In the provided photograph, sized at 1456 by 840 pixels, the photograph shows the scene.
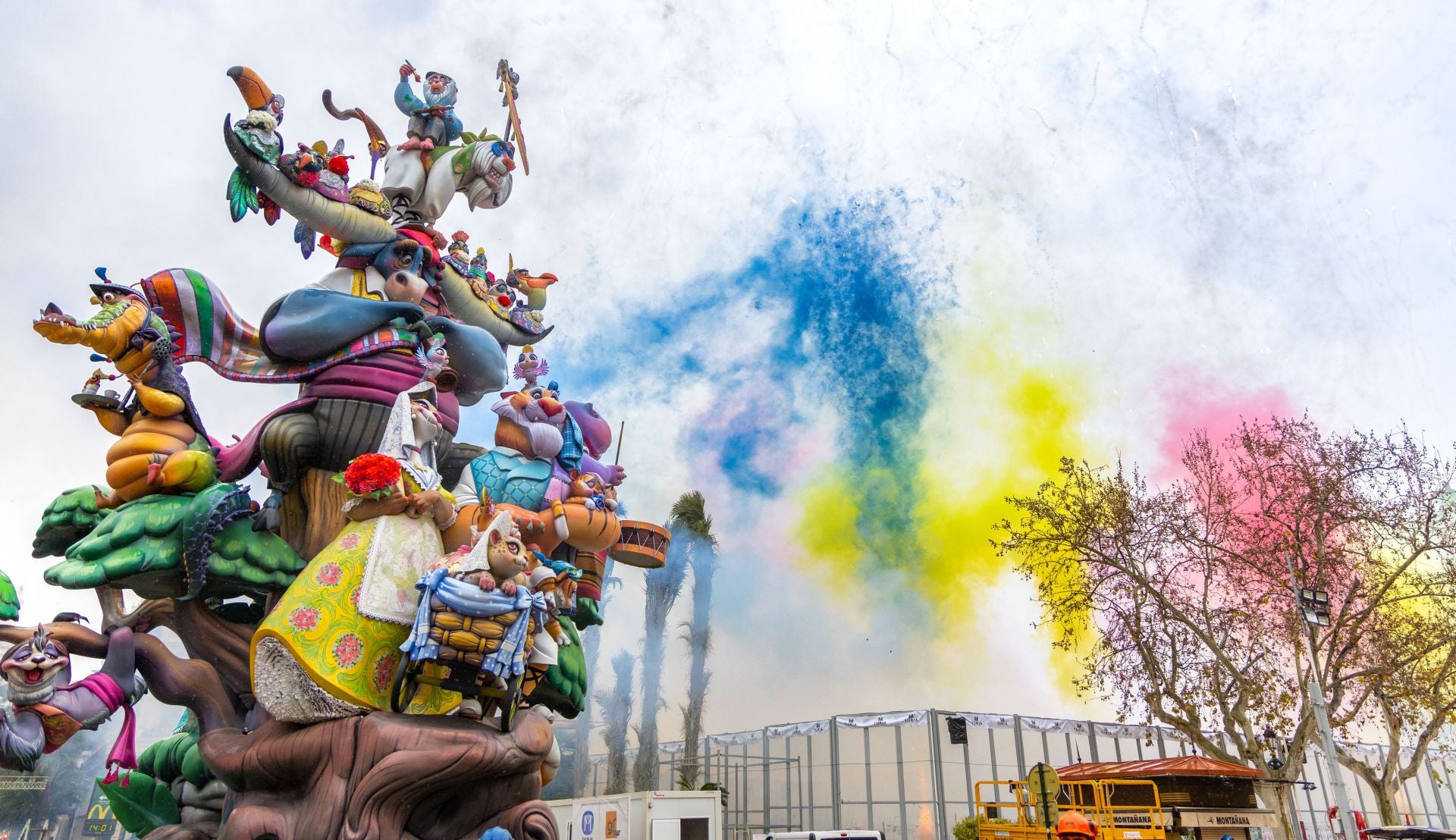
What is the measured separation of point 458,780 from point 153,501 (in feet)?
16.0

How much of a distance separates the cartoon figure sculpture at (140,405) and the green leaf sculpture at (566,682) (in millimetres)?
4585

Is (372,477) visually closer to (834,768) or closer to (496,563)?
(496,563)

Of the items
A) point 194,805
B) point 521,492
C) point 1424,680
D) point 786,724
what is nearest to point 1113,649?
point 1424,680

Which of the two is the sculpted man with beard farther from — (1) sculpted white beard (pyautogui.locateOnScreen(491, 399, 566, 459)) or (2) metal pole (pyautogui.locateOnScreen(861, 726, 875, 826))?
(2) metal pole (pyautogui.locateOnScreen(861, 726, 875, 826))

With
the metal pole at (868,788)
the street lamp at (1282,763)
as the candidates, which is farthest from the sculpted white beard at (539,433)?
the street lamp at (1282,763)

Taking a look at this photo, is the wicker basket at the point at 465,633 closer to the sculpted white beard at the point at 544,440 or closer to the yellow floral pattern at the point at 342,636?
the yellow floral pattern at the point at 342,636

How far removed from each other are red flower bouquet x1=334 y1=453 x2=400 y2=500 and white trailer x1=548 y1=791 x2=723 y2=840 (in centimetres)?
971

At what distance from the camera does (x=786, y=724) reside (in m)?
23.2

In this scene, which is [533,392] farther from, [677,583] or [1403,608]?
[677,583]

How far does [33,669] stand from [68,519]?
2.33 meters

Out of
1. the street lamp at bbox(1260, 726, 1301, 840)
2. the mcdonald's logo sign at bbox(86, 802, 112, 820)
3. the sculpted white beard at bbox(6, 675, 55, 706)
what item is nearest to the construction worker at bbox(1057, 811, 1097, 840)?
the sculpted white beard at bbox(6, 675, 55, 706)

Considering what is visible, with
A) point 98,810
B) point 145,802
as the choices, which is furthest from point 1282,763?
point 98,810

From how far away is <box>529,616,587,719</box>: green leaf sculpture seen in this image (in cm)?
1026

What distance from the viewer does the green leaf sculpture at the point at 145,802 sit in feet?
33.3
